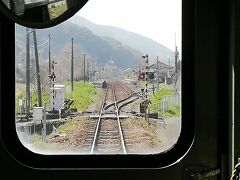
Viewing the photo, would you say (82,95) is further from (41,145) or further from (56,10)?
(56,10)

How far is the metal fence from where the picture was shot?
4.42ft

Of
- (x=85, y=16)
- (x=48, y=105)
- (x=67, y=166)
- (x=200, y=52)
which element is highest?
(x=85, y=16)

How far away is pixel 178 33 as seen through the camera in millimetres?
1342

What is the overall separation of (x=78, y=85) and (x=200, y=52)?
15.4 inches

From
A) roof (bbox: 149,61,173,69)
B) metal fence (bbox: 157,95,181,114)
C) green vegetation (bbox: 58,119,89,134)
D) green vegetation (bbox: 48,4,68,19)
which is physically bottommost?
green vegetation (bbox: 58,119,89,134)

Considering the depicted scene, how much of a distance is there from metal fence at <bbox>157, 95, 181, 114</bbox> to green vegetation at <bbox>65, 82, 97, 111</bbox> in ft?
0.68

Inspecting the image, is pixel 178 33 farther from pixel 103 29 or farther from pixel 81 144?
pixel 81 144

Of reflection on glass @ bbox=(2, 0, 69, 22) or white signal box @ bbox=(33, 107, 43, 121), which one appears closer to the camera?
reflection on glass @ bbox=(2, 0, 69, 22)

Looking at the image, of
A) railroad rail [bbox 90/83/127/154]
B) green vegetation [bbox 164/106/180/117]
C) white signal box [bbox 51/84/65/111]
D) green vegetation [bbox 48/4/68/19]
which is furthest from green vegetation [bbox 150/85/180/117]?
green vegetation [bbox 48/4/68/19]

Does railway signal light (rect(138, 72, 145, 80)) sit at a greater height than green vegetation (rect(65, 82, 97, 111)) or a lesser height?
greater

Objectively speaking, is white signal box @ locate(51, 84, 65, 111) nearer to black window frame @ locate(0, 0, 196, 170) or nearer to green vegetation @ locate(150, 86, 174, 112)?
black window frame @ locate(0, 0, 196, 170)

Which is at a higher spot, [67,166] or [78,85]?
[78,85]

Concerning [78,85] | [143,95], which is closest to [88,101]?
[78,85]

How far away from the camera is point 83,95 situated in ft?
4.47
